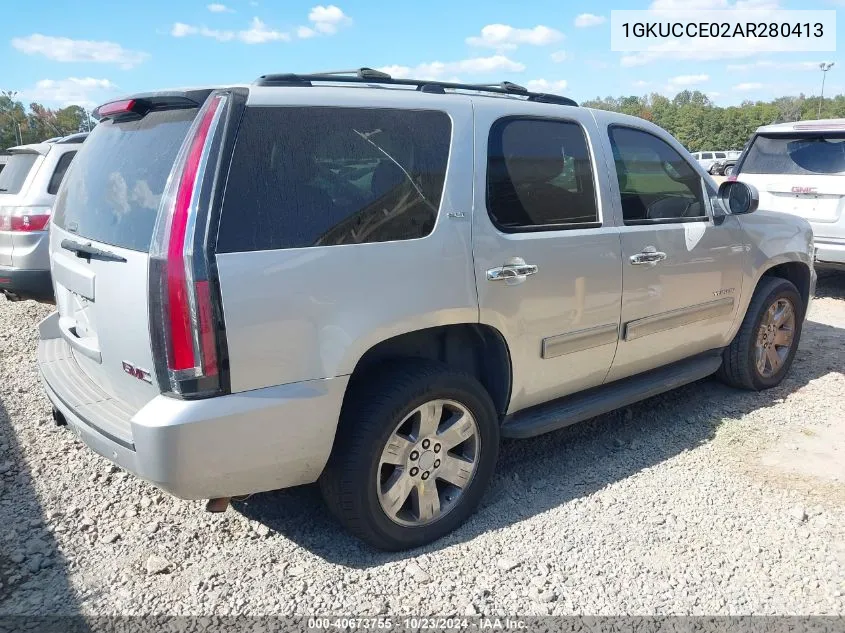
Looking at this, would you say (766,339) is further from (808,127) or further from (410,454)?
(808,127)

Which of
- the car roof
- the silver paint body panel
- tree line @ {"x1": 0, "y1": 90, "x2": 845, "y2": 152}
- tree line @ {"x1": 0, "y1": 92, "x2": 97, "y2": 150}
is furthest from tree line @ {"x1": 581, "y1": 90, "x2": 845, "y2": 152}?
the silver paint body panel

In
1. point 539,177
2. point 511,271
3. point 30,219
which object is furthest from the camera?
point 30,219

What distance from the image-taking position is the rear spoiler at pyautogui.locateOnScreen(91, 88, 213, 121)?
8.00 ft

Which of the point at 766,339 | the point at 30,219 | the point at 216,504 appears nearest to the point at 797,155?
the point at 766,339

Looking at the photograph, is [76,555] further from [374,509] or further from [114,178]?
[114,178]

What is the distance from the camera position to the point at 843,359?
18.0 ft

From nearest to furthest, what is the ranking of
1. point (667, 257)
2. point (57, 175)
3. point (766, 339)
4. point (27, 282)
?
point (667, 257)
point (766, 339)
point (27, 282)
point (57, 175)

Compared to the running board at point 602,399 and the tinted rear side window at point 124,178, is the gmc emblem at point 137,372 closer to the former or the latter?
the tinted rear side window at point 124,178

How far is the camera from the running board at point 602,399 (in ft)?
10.7

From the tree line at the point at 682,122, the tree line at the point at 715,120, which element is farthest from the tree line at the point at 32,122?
the tree line at the point at 715,120

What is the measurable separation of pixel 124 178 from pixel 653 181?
278cm

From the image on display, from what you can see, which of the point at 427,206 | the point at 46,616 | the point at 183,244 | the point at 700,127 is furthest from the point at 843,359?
the point at 700,127

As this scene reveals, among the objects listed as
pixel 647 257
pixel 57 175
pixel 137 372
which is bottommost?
pixel 137 372

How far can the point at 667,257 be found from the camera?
12.0ft
